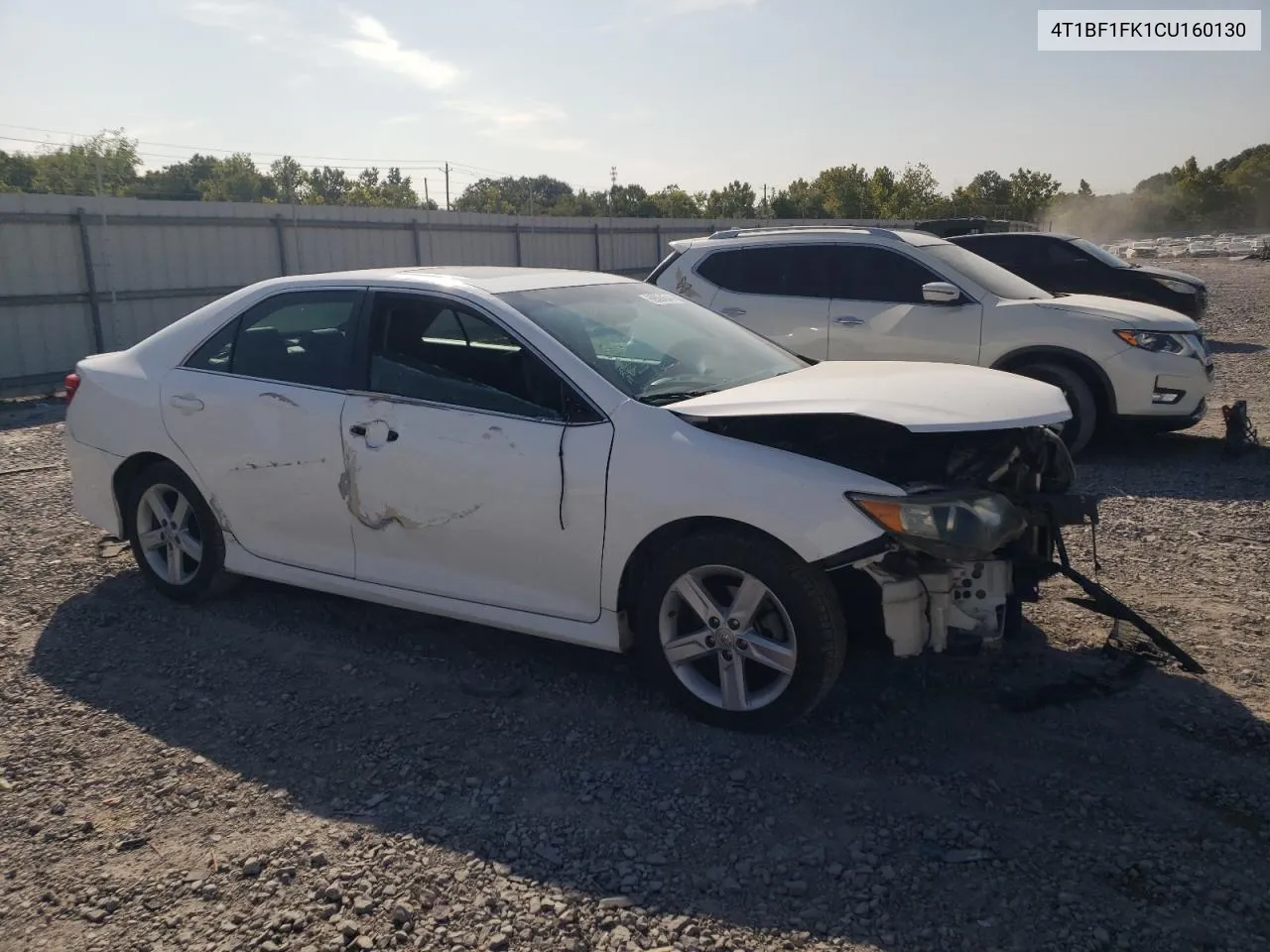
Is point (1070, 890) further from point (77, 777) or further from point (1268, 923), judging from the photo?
point (77, 777)

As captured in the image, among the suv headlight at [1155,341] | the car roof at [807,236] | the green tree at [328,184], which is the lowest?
the suv headlight at [1155,341]

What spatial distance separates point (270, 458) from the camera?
4.87m

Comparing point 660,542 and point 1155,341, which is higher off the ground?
point 1155,341

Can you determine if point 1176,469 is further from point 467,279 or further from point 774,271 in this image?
point 467,279

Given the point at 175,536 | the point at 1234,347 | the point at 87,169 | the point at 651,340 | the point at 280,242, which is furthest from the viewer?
the point at 87,169

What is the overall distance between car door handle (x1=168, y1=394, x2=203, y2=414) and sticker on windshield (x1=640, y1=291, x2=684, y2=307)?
2.20 meters

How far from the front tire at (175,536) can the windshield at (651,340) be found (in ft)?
6.53

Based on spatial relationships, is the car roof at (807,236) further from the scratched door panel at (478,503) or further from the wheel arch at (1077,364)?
the scratched door panel at (478,503)

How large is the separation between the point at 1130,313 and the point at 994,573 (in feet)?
18.2

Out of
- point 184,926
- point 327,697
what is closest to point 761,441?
point 327,697

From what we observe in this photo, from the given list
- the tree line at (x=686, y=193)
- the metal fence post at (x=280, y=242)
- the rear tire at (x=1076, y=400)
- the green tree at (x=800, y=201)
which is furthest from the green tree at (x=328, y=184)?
the rear tire at (x=1076, y=400)

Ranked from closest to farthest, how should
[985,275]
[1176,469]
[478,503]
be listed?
[478,503], [1176,469], [985,275]

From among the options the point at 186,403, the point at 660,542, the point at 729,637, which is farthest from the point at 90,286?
the point at 729,637

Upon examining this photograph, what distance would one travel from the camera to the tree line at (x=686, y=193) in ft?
165
